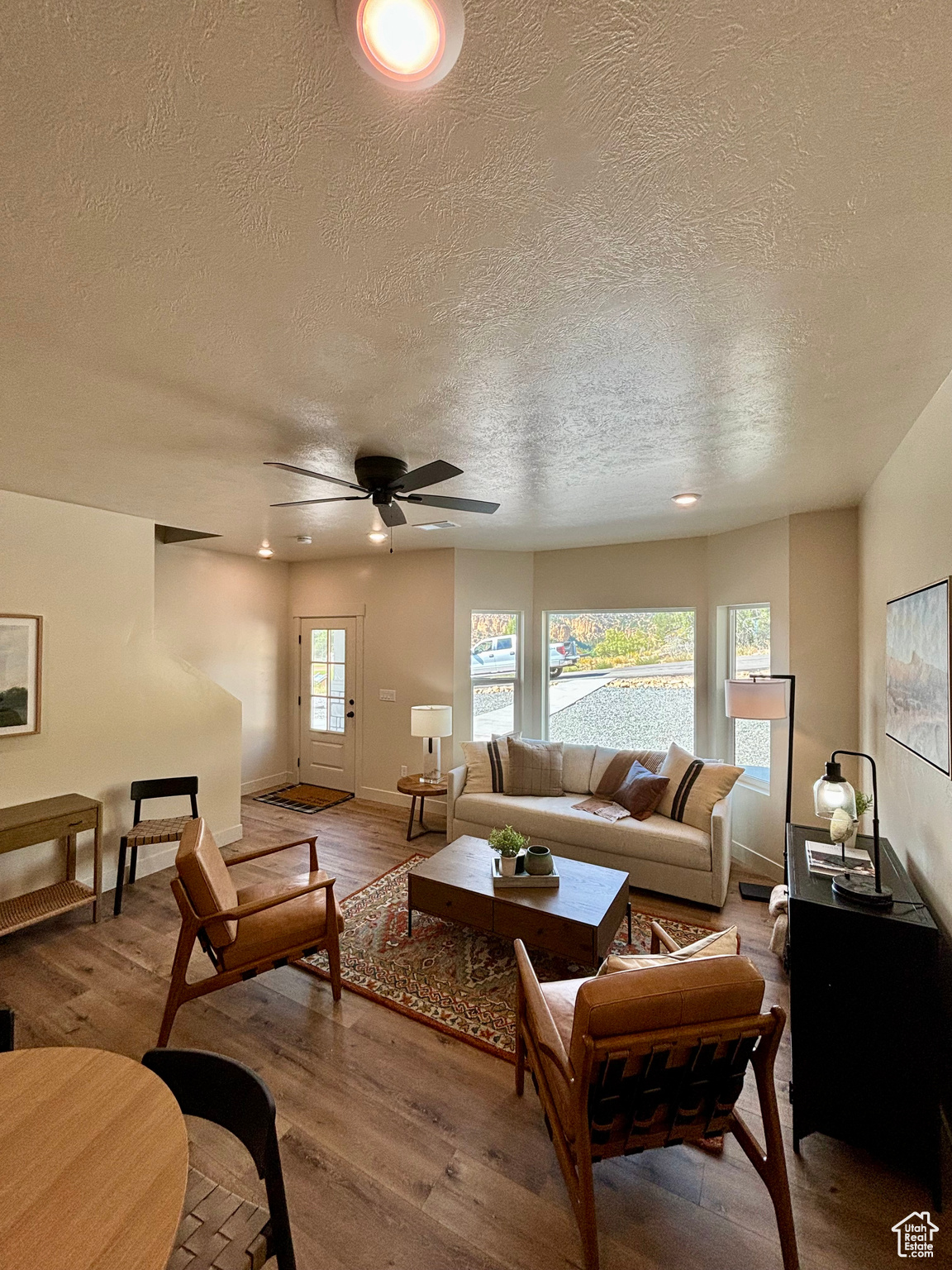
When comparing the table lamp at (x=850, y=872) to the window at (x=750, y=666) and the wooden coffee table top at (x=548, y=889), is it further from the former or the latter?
the window at (x=750, y=666)

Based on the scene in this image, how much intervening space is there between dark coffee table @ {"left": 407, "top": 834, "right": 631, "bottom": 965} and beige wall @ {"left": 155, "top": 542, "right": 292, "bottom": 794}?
3.32 m

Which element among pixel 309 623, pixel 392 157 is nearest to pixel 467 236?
pixel 392 157

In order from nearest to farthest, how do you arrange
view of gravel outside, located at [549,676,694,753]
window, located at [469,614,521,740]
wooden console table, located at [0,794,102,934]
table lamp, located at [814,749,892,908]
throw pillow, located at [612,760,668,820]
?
table lamp, located at [814,749,892,908] → wooden console table, located at [0,794,102,934] → throw pillow, located at [612,760,668,820] → view of gravel outside, located at [549,676,694,753] → window, located at [469,614,521,740]

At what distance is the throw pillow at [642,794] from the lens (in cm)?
389

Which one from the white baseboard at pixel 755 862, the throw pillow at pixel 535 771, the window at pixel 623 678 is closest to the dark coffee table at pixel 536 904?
the throw pillow at pixel 535 771

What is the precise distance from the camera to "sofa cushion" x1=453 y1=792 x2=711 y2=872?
11.6ft

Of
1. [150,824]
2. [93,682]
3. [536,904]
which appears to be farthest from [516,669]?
[93,682]

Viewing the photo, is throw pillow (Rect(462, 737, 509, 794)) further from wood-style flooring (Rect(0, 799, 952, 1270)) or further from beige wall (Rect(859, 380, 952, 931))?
beige wall (Rect(859, 380, 952, 931))

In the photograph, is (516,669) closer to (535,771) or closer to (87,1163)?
(535,771)

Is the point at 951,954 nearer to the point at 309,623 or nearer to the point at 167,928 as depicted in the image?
the point at 167,928

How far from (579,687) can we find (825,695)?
227 cm

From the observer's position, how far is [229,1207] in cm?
125

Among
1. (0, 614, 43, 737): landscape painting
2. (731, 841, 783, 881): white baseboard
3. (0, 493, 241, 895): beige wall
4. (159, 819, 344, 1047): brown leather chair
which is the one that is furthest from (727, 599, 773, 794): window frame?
(0, 614, 43, 737): landscape painting

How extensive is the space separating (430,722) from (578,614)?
1.93 metres
